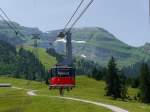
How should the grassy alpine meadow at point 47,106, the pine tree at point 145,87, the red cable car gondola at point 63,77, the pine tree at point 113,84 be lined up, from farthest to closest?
the pine tree at point 113,84 → the pine tree at point 145,87 → the red cable car gondola at point 63,77 → the grassy alpine meadow at point 47,106

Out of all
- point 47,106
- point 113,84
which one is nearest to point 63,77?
point 47,106

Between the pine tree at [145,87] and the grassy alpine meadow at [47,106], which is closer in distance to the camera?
the grassy alpine meadow at [47,106]

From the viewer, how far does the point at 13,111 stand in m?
82.2

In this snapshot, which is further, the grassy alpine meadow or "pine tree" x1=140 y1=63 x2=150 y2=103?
"pine tree" x1=140 y1=63 x2=150 y2=103

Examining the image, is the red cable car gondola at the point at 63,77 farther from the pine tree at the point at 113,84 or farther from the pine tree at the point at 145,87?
the pine tree at the point at 113,84

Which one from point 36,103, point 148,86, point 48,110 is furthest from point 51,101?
point 148,86

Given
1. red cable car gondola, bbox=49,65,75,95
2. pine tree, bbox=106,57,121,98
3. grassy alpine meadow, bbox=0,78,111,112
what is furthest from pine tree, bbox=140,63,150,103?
grassy alpine meadow, bbox=0,78,111,112

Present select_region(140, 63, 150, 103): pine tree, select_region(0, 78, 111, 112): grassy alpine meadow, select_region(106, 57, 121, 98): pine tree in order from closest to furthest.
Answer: select_region(0, 78, 111, 112): grassy alpine meadow → select_region(140, 63, 150, 103): pine tree → select_region(106, 57, 121, 98): pine tree

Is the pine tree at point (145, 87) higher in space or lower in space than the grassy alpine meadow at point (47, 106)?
higher

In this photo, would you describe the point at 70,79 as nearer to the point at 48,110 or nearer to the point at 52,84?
the point at 52,84

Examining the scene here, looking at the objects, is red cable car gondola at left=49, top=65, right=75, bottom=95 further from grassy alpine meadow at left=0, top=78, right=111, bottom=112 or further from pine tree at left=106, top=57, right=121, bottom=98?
pine tree at left=106, top=57, right=121, bottom=98

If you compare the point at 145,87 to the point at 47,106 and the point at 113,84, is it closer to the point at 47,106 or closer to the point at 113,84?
the point at 113,84

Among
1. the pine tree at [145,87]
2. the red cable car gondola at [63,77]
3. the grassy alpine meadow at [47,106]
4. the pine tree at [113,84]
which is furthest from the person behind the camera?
the pine tree at [113,84]

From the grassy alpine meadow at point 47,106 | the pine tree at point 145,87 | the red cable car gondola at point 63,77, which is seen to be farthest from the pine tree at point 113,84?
the red cable car gondola at point 63,77
